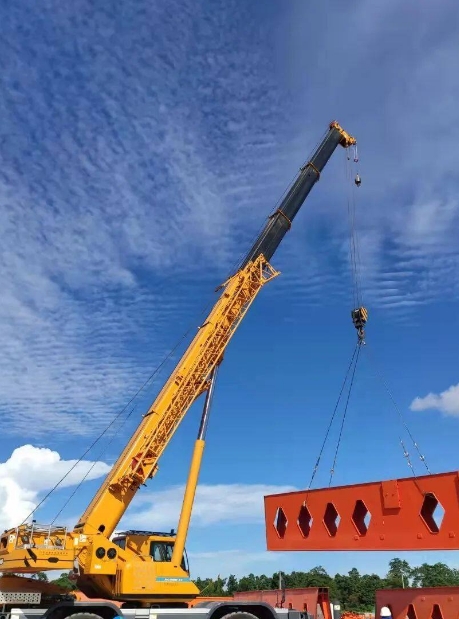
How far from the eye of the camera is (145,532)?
602 inches

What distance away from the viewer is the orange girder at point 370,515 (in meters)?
10.5

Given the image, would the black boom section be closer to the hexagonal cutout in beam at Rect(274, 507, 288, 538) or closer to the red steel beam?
the hexagonal cutout in beam at Rect(274, 507, 288, 538)

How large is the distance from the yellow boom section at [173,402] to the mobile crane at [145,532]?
0.03m

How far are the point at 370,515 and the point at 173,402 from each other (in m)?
7.14

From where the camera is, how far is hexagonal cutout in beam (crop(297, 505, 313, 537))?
13.1 meters

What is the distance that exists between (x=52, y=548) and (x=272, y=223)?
12753 millimetres

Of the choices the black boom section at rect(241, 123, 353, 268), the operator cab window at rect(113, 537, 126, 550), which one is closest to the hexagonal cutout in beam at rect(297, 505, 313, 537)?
the operator cab window at rect(113, 537, 126, 550)

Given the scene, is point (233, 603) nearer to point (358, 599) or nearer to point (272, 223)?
point (272, 223)

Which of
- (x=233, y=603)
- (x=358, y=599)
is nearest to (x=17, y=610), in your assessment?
(x=233, y=603)

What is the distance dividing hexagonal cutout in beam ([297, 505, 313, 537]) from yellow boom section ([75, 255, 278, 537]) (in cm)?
480

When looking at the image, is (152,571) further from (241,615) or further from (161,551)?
(241,615)

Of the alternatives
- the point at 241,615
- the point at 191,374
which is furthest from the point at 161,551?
the point at 191,374

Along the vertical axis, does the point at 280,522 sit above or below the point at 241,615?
above

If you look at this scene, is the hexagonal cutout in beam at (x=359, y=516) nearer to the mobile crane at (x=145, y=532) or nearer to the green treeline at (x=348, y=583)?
the mobile crane at (x=145, y=532)
